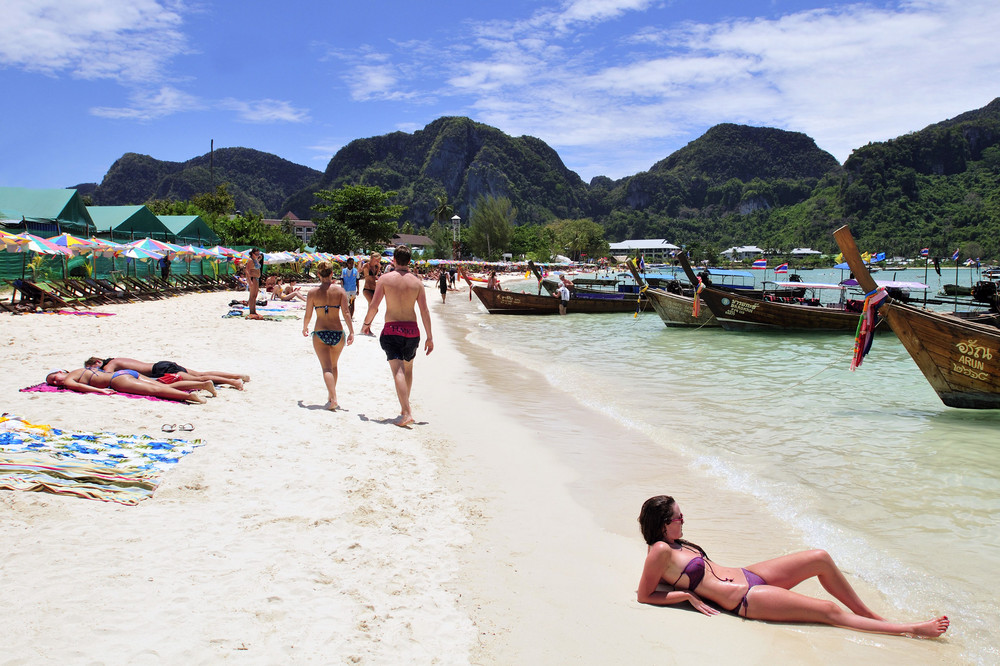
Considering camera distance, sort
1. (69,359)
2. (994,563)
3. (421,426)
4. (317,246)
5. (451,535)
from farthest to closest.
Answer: (317,246), (69,359), (421,426), (994,563), (451,535)

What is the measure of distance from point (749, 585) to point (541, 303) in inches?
875

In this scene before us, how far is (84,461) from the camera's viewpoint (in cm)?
392

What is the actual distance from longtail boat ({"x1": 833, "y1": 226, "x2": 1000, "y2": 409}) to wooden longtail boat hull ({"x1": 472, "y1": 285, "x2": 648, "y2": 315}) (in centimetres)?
1639

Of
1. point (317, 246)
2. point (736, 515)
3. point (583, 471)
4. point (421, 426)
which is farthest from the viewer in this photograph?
point (317, 246)

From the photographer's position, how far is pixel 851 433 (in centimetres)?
743

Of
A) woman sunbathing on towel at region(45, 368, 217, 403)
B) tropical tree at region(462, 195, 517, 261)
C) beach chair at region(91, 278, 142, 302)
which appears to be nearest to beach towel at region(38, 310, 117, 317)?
beach chair at region(91, 278, 142, 302)

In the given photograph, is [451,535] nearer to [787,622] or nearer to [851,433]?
[787,622]

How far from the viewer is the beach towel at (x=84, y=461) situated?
3564 mm

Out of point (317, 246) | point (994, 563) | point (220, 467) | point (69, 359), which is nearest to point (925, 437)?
point (994, 563)

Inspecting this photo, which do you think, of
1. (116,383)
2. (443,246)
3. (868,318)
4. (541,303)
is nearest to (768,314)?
(541,303)

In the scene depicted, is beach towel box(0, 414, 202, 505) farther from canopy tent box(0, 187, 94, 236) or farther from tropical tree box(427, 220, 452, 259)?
tropical tree box(427, 220, 452, 259)

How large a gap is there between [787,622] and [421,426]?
164 inches

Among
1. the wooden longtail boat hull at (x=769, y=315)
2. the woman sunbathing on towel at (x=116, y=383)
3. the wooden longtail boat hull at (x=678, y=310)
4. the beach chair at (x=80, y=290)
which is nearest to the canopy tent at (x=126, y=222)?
the beach chair at (x=80, y=290)

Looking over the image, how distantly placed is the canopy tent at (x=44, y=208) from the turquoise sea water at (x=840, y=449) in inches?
819
